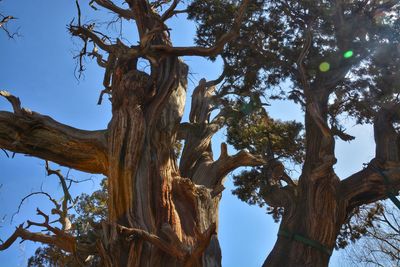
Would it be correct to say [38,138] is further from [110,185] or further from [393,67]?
[393,67]

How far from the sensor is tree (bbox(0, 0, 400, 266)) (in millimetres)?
5531

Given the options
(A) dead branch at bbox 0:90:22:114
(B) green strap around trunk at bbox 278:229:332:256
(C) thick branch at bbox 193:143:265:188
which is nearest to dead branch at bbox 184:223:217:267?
(B) green strap around trunk at bbox 278:229:332:256

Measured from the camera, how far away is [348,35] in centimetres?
799

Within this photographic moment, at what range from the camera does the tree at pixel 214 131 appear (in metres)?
5.53

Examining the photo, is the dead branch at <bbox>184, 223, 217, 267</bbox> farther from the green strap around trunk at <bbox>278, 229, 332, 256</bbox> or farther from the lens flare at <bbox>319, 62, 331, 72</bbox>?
the lens flare at <bbox>319, 62, 331, 72</bbox>

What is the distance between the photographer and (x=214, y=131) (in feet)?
26.5

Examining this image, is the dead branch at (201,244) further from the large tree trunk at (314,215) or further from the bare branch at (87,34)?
the bare branch at (87,34)

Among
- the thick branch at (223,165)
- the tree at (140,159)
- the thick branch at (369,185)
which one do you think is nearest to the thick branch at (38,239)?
the tree at (140,159)

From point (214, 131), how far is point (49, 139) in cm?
299

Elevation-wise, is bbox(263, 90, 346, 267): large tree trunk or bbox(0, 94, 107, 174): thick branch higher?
bbox(0, 94, 107, 174): thick branch

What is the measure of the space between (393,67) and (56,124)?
5.58 metres

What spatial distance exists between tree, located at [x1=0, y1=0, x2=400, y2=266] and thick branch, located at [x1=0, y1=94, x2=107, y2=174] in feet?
0.04

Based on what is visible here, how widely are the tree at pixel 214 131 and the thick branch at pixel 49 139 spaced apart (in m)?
0.01

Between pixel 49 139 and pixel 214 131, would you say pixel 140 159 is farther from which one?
pixel 214 131
